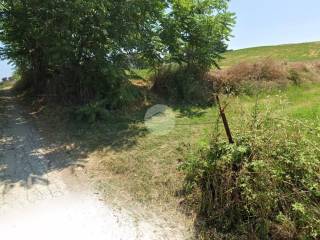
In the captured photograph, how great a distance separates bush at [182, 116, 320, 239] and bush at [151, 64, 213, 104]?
6.59 meters

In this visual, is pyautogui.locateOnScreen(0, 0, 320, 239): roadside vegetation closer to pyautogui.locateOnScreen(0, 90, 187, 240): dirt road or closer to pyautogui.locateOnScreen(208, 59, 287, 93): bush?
pyautogui.locateOnScreen(208, 59, 287, 93): bush

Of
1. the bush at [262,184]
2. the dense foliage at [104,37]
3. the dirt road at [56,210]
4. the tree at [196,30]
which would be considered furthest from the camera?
the tree at [196,30]

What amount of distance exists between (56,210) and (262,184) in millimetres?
3289

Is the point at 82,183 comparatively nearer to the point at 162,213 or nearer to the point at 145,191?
the point at 145,191

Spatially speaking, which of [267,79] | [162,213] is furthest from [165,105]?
[162,213]

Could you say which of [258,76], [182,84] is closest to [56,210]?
[182,84]

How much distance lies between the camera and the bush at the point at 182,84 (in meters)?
13.1

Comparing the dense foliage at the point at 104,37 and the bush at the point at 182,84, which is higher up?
the dense foliage at the point at 104,37

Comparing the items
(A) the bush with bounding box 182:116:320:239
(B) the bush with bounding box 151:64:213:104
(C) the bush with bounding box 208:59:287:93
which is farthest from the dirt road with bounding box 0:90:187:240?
(C) the bush with bounding box 208:59:287:93

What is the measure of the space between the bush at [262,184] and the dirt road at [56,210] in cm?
80

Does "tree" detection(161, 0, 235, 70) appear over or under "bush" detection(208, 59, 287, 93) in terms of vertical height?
over

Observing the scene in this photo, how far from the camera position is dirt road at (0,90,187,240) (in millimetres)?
5668

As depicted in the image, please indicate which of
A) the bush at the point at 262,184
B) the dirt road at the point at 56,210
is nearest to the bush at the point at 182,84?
the dirt road at the point at 56,210

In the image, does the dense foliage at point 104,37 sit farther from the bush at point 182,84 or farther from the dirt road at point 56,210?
the dirt road at point 56,210
